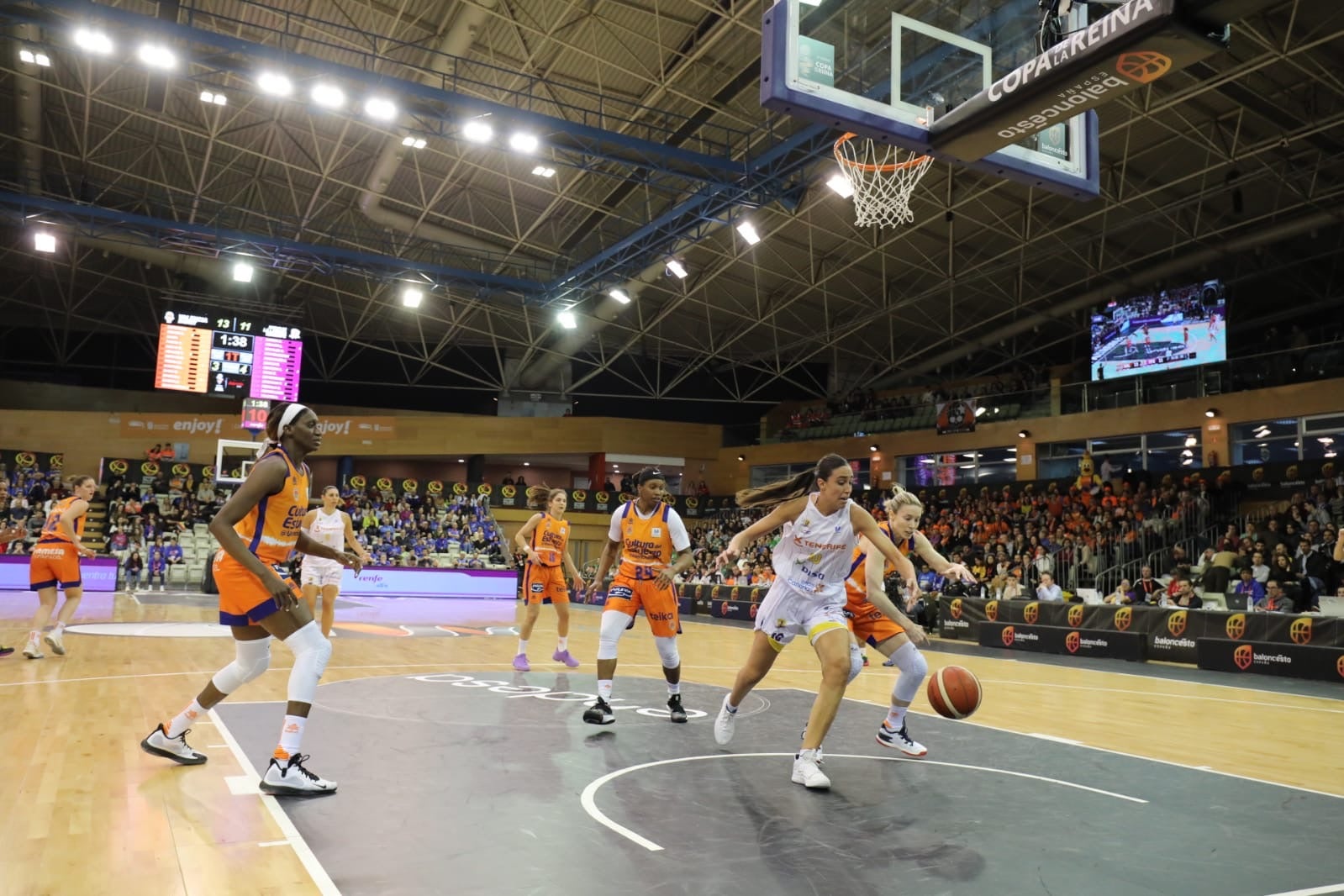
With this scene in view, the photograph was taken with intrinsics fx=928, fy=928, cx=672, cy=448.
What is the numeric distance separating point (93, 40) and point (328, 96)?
12.5 ft

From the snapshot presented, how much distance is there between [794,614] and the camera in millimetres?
5840

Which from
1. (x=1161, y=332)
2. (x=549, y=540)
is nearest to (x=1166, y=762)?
(x=549, y=540)

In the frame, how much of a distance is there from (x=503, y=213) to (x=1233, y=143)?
59.8 feet

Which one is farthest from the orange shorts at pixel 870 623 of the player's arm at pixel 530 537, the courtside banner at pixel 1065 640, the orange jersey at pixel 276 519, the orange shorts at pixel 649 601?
the courtside banner at pixel 1065 640

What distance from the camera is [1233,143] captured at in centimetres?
1983

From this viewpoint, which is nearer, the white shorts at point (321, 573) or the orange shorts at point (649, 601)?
the orange shorts at point (649, 601)

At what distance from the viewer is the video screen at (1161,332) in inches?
974

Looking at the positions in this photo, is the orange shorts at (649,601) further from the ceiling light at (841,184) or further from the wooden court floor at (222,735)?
the ceiling light at (841,184)

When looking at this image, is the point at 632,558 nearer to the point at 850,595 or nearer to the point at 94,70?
the point at 850,595

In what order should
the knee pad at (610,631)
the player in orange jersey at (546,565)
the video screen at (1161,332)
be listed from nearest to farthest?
1. the knee pad at (610,631)
2. the player in orange jersey at (546,565)
3. the video screen at (1161,332)

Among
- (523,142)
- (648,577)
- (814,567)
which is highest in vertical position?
(523,142)

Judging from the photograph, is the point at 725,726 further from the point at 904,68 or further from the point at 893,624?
the point at 904,68

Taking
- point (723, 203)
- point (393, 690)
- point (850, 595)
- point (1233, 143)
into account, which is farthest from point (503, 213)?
point (850, 595)

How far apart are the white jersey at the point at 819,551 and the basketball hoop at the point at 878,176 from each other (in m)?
10.1
